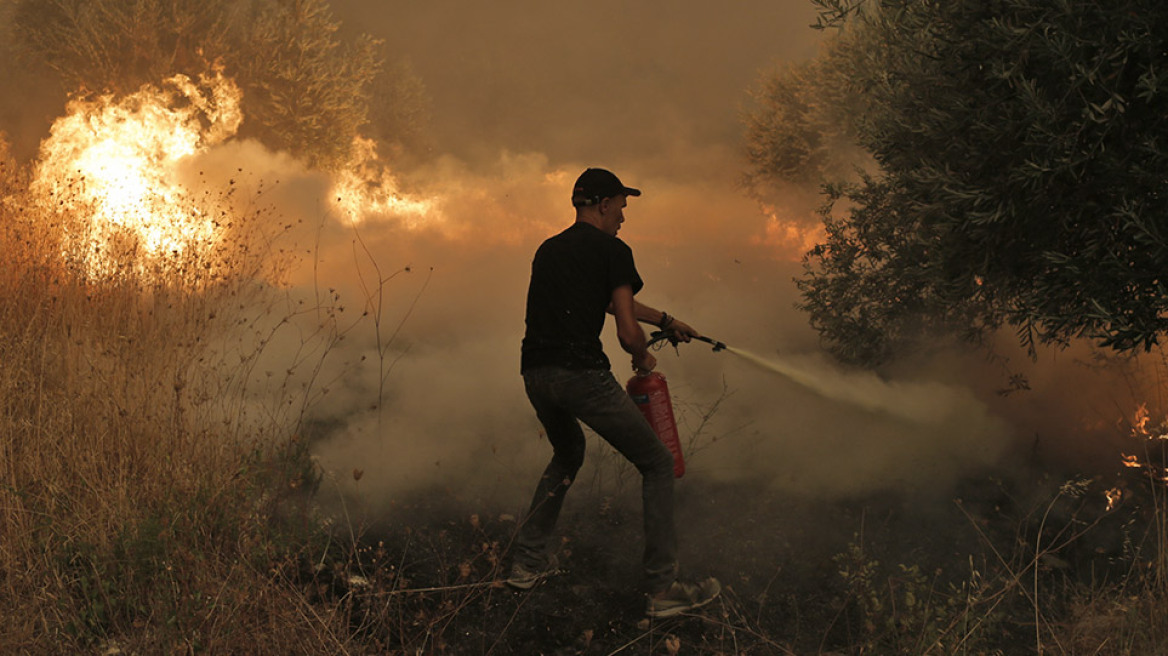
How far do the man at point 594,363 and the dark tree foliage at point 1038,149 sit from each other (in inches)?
86.5

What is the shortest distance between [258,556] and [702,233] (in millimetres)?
18073

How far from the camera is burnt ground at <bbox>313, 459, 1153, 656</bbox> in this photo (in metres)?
4.10

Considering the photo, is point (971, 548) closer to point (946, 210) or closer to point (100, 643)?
point (946, 210)

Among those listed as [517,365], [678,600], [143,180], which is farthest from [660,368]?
[143,180]

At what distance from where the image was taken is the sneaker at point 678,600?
423 cm

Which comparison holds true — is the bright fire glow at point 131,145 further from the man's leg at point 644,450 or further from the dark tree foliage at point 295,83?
the man's leg at point 644,450

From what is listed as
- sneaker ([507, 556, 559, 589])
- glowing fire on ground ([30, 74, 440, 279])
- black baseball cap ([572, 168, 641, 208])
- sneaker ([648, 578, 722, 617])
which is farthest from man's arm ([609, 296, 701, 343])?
glowing fire on ground ([30, 74, 440, 279])

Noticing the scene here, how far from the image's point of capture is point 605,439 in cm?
421

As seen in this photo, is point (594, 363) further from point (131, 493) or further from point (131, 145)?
point (131, 145)

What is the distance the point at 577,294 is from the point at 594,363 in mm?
340

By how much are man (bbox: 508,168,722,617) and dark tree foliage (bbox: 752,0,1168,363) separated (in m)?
2.20

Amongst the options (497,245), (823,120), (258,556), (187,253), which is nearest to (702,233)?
(823,120)

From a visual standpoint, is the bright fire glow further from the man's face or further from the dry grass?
the man's face

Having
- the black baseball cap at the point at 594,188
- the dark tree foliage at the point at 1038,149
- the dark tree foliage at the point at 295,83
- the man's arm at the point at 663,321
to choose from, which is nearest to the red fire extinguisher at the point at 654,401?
the man's arm at the point at 663,321
